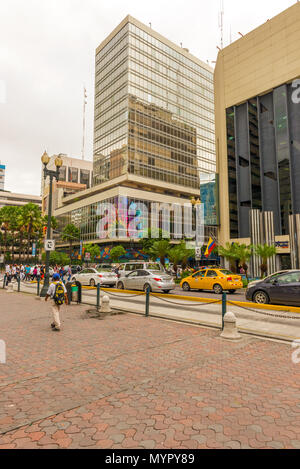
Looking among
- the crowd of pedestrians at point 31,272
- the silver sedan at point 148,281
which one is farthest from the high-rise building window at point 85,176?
the silver sedan at point 148,281

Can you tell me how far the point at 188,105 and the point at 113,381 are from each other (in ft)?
293

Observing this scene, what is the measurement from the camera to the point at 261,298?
1278cm

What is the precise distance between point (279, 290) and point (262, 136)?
38.8 meters

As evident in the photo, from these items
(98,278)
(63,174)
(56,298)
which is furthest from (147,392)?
(63,174)

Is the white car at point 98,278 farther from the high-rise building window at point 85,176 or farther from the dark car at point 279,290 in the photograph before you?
the high-rise building window at point 85,176

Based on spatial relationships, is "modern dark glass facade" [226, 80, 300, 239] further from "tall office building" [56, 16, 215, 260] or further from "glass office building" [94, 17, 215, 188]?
"glass office building" [94, 17, 215, 188]

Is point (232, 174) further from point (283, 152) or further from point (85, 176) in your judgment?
point (85, 176)

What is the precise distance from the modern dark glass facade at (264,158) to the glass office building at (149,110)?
28.5 meters

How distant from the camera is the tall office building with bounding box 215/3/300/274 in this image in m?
40.5

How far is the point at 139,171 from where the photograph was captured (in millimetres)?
70562

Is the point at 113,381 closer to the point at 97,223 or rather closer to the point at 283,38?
the point at 283,38

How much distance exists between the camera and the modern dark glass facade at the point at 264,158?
1615 inches

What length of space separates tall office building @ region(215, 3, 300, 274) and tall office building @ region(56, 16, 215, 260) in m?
25.4

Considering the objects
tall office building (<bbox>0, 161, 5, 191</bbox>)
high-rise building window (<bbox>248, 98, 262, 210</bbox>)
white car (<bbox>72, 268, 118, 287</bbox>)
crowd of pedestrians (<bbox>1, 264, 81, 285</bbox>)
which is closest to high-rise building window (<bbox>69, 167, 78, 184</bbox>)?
tall office building (<bbox>0, 161, 5, 191</bbox>)
